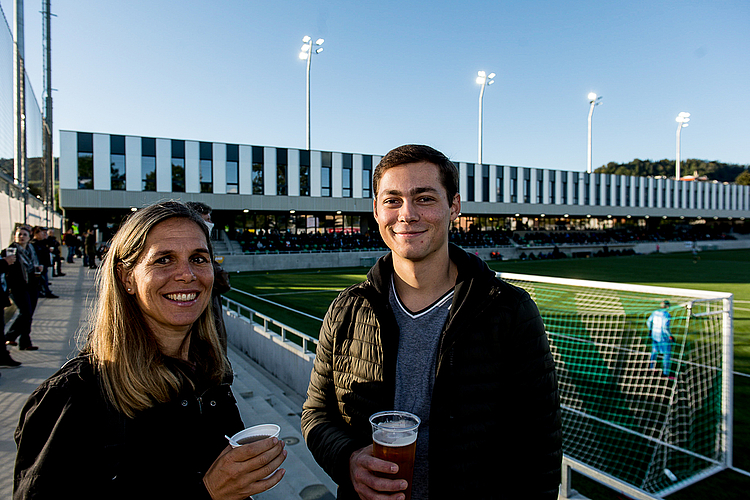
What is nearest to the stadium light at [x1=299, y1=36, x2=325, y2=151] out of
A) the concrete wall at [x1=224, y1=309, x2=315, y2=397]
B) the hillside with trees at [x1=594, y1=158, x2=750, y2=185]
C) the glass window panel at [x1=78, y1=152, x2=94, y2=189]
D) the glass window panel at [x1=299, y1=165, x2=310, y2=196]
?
the glass window panel at [x1=299, y1=165, x2=310, y2=196]

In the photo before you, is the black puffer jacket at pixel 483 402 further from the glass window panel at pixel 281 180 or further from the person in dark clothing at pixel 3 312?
the glass window panel at pixel 281 180

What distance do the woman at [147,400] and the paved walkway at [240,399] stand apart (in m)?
0.40

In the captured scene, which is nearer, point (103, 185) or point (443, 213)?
point (443, 213)

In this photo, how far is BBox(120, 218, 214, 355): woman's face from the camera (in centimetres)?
165

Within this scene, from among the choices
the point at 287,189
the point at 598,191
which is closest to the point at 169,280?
the point at 287,189

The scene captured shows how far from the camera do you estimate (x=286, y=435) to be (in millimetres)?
4578

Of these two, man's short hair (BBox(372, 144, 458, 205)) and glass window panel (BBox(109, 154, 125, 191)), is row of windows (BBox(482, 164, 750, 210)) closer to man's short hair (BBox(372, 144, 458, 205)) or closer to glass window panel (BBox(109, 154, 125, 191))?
glass window panel (BBox(109, 154, 125, 191))

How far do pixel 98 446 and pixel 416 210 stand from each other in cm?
142

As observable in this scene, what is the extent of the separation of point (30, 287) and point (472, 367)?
25.4 feet

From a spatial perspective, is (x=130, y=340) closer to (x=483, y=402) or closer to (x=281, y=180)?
(x=483, y=402)

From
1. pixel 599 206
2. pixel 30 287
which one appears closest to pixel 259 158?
pixel 30 287

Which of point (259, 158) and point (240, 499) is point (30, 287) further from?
point (259, 158)

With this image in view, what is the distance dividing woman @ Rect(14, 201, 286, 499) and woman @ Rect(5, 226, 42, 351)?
20.5ft

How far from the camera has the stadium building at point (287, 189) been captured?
28.2 metres
